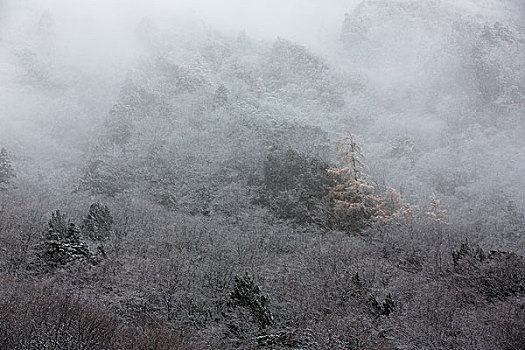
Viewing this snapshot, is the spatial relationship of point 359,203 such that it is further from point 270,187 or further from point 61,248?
point 61,248

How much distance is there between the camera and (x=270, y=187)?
1588 inches

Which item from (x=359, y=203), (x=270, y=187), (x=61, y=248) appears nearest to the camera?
(x=61, y=248)

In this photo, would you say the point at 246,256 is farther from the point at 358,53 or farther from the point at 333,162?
the point at 358,53

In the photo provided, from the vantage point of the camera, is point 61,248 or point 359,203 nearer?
point 61,248

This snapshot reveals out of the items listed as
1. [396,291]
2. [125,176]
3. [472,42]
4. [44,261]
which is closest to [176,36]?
[125,176]

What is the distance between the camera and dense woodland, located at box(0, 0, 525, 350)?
1833 cm

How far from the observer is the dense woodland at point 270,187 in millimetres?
18328

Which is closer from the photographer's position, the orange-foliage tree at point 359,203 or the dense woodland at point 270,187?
the dense woodland at point 270,187

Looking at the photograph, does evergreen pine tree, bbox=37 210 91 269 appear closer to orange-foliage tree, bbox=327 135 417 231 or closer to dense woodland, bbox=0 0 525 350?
dense woodland, bbox=0 0 525 350

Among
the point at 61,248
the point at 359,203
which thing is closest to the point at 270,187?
the point at 359,203

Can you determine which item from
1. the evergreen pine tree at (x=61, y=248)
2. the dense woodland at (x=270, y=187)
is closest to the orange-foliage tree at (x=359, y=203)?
the dense woodland at (x=270, y=187)

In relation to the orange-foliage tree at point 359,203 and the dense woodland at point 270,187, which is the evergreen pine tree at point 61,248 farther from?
the orange-foliage tree at point 359,203

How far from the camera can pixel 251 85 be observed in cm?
5897

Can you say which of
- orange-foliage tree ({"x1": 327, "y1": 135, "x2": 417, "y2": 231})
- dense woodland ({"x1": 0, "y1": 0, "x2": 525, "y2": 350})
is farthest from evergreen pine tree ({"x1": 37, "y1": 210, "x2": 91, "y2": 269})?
orange-foliage tree ({"x1": 327, "y1": 135, "x2": 417, "y2": 231})
